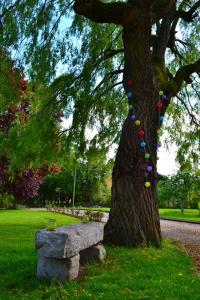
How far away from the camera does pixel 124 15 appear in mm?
11133

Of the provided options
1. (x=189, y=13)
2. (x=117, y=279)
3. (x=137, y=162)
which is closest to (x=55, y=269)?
(x=117, y=279)

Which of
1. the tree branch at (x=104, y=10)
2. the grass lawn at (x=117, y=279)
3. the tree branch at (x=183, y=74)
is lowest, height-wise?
the grass lawn at (x=117, y=279)

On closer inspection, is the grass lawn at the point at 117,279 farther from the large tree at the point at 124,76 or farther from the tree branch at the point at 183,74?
the tree branch at the point at 183,74

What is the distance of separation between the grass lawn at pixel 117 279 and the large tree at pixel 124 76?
1.40 metres

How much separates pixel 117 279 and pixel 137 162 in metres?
4.09

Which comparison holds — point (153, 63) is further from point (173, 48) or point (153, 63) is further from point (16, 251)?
point (16, 251)

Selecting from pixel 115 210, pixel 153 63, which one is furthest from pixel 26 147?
pixel 153 63

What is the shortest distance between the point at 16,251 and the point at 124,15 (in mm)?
6090

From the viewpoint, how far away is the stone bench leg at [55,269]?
7.06 m

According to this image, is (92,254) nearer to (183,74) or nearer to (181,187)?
(183,74)

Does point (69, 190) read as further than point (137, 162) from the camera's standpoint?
Yes

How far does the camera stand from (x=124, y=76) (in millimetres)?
11742

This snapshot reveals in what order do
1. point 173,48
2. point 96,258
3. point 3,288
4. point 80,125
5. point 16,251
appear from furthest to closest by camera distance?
point 173,48, point 80,125, point 16,251, point 96,258, point 3,288

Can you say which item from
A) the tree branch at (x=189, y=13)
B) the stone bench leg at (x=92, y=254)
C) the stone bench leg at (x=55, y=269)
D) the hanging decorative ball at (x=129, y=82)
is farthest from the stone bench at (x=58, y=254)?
the tree branch at (x=189, y=13)
